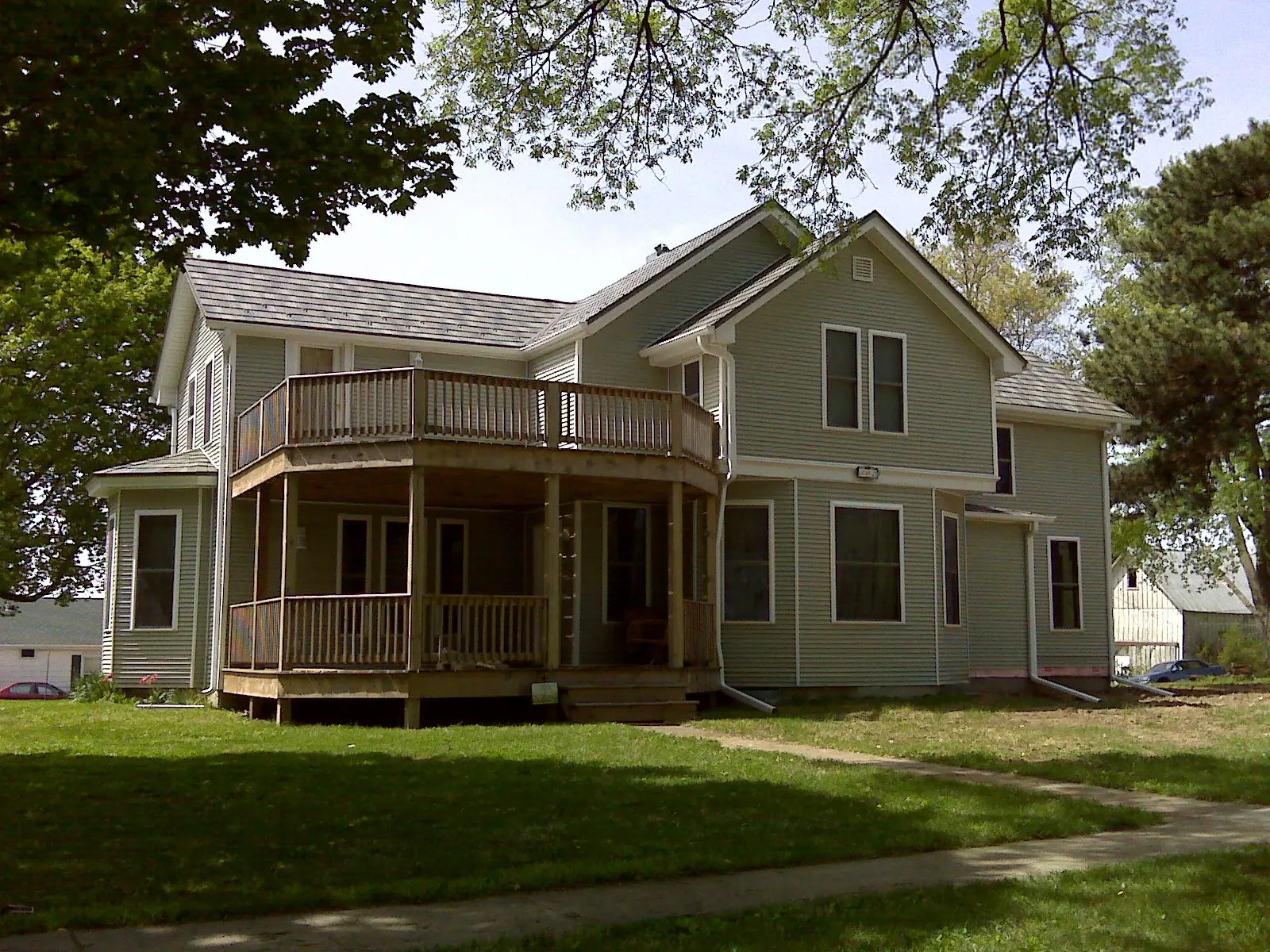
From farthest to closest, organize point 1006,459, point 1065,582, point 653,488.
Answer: point 1065,582, point 1006,459, point 653,488

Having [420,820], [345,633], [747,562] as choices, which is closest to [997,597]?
[747,562]

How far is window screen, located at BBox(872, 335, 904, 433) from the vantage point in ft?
71.1

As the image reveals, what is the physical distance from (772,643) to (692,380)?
4.42m

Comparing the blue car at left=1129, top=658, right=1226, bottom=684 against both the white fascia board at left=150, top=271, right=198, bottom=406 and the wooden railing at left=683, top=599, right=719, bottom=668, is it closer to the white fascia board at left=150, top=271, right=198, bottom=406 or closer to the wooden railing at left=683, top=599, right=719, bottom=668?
the wooden railing at left=683, top=599, right=719, bottom=668

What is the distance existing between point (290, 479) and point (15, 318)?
62.3 ft

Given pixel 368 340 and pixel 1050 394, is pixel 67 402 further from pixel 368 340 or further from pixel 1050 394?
pixel 1050 394

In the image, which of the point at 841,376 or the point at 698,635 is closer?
the point at 698,635

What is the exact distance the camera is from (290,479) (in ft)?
56.9

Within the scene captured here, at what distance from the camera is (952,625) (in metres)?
22.3

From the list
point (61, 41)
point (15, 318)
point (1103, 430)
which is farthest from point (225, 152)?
point (15, 318)

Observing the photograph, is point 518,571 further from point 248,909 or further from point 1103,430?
point 248,909

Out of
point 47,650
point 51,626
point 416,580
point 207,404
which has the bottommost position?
point 47,650

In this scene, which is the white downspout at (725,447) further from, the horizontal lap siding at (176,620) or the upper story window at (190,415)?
the upper story window at (190,415)

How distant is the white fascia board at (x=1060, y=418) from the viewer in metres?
24.7
